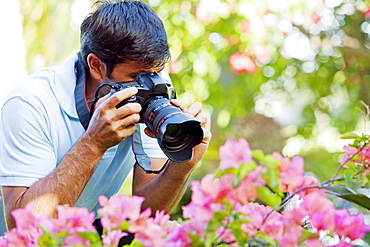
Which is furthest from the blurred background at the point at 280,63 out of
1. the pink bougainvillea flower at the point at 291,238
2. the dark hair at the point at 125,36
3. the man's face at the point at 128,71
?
the pink bougainvillea flower at the point at 291,238

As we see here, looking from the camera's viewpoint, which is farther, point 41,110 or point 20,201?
point 41,110

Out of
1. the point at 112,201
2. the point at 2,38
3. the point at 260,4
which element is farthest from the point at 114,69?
the point at 2,38

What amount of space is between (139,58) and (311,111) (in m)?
2.28

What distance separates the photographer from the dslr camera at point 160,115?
128cm

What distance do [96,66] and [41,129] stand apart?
0.22 meters

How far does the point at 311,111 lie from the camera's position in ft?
11.5

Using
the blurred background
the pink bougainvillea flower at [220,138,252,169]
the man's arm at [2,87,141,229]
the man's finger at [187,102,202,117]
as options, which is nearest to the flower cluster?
the pink bougainvillea flower at [220,138,252,169]

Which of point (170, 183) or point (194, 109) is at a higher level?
point (194, 109)

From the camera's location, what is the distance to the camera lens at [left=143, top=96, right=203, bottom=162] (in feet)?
4.15

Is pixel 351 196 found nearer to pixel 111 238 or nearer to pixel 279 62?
pixel 111 238

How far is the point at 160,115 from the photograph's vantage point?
1.25 meters

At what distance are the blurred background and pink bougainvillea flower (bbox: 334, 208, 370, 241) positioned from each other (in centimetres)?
217

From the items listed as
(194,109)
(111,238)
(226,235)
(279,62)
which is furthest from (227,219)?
(279,62)

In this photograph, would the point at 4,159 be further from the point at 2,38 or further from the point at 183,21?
the point at 2,38
